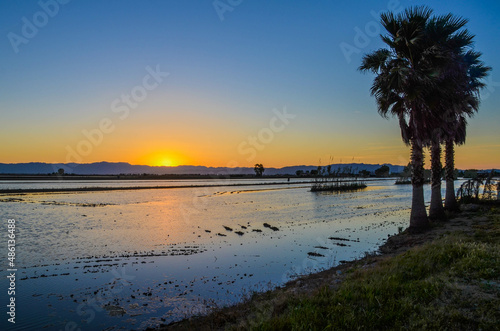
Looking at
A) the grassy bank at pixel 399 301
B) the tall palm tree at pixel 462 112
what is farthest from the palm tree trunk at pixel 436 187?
the grassy bank at pixel 399 301

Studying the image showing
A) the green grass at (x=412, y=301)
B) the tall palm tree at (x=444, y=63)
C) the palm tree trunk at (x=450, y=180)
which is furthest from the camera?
the palm tree trunk at (x=450, y=180)

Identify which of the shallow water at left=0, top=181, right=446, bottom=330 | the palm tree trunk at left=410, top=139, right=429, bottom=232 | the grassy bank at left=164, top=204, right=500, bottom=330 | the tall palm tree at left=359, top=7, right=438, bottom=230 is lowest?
the shallow water at left=0, top=181, right=446, bottom=330

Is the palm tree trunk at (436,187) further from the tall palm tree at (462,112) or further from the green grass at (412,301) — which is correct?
the green grass at (412,301)

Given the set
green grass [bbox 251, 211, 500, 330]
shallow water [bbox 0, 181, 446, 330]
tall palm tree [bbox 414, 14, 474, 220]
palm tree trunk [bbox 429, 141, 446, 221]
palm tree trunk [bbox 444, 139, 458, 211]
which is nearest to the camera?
green grass [bbox 251, 211, 500, 330]

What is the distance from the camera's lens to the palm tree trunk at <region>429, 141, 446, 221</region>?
2300cm

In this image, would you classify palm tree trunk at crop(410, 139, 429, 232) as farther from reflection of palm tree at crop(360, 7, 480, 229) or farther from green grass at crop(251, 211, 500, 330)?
green grass at crop(251, 211, 500, 330)

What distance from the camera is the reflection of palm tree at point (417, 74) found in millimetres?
18547

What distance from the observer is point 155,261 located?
16297mm

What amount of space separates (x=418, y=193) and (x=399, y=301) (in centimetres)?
1509

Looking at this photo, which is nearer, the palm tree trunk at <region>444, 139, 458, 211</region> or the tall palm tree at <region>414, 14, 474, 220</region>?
Answer: the tall palm tree at <region>414, 14, 474, 220</region>

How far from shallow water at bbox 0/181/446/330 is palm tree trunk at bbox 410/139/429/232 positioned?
2.55 meters

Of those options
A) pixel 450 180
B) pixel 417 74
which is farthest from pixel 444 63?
pixel 450 180

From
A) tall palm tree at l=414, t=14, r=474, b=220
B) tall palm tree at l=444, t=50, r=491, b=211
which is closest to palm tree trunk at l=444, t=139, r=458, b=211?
tall palm tree at l=444, t=50, r=491, b=211

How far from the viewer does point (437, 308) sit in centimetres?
714
